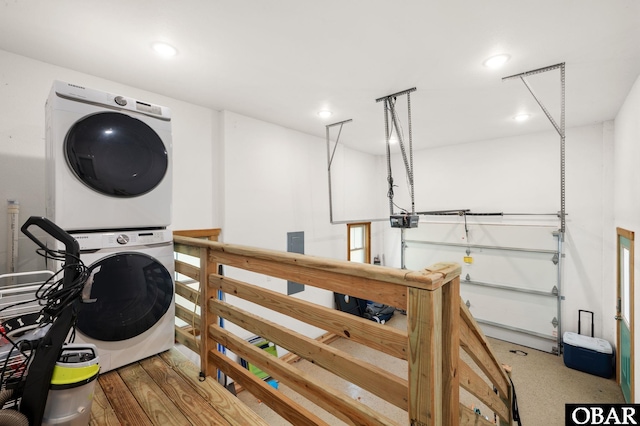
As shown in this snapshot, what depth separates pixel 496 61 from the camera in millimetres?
2248

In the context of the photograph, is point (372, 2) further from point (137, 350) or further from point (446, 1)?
point (137, 350)

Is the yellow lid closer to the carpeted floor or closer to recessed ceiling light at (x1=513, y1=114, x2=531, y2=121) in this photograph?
the carpeted floor

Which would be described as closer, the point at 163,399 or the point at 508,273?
the point at 163,399

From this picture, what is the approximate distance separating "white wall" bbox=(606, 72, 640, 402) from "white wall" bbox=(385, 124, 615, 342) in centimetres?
37

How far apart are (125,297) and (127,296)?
0.04 ft

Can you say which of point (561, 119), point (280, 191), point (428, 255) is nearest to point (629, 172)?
point (561, 119)

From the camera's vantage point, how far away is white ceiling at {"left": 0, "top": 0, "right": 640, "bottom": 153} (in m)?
1.67

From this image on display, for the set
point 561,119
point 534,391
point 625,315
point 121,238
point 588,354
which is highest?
point 561,119

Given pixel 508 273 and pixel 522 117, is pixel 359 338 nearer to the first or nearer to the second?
pixel 522 117

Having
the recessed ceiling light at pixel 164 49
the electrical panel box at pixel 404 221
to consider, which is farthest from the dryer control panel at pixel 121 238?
the electrical panel box at pixel 404 221

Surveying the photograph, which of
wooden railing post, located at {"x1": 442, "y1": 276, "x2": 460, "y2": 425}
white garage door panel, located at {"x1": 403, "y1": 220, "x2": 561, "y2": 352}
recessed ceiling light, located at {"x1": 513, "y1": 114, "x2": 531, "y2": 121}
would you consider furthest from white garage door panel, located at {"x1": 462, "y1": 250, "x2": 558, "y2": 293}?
wooden railing post, located at {"x1": 442, "y1": 276, "x2": 460, "y2": 425}

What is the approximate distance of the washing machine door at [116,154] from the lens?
158cm

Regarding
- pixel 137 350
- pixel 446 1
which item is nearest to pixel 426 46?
pixel 446 1

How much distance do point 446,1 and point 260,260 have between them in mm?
1784
